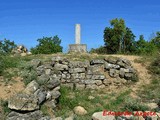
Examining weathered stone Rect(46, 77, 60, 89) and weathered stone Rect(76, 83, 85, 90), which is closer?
weathered stone Rect(46, 77, 60, 89)

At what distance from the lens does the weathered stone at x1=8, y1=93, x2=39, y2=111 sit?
26.0ft

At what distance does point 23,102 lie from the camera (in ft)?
26.2

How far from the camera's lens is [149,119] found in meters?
7.76

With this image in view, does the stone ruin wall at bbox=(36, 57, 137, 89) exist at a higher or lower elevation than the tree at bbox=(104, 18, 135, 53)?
→ lower

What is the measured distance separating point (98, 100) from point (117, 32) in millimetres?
13310

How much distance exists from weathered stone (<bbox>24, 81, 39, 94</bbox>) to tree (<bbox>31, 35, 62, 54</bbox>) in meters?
6.67

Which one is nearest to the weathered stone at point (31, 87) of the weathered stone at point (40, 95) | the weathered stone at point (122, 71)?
the weathered stone at point (40, 95)

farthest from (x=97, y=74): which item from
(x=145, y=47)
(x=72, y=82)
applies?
(x=145, y=47)

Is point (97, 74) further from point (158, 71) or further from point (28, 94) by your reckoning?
point (28, 94)

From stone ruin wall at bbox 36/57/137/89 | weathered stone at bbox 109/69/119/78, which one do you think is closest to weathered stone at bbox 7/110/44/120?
stone ruin wall at bbox 36/57/137/89

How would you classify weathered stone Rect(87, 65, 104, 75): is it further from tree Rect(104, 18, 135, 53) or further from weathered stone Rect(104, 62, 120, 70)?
tree Rect(104, 18, 135, 53)

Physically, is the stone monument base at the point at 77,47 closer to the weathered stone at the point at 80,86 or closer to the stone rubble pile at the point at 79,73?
the stone rubble pile at the point at 79,73

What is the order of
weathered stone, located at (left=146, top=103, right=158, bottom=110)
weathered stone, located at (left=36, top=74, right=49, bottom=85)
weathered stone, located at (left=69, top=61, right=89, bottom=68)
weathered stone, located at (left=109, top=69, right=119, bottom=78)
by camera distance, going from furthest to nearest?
weathered stone, located at (left=109, top=69, right=119, bottom=78) < weathered stone, located at (left=69, top=61, right=89, bottom=68) < weathered stone, located at (left=36, top=74, right=49, bottom=85) < weathered stone, located at (left=146, top=103, right=158, bottom=110)

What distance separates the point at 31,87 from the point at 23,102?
0.84 meters
